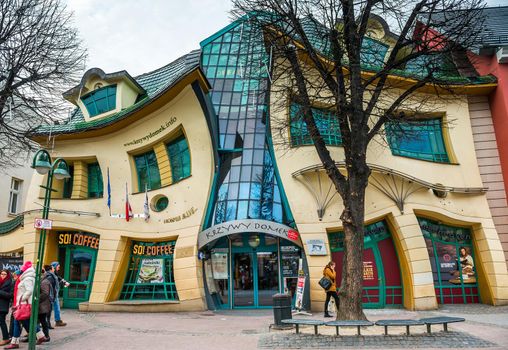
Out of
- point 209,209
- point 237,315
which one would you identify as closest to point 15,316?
point 237,315

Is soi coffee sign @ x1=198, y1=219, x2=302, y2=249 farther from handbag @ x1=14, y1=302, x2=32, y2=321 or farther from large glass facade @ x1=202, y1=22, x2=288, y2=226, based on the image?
handbag @ x1=14, y1=302, x2=32, y2=321

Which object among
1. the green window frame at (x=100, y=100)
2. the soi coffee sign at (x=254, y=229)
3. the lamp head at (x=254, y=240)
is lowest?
the lamp head at (x=254, y=240)

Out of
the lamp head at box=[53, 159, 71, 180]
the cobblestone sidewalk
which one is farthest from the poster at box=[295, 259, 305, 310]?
the lamp head at box=[53, 159, 71, 180]

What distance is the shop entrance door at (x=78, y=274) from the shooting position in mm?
16328

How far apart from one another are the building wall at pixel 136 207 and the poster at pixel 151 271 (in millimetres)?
791

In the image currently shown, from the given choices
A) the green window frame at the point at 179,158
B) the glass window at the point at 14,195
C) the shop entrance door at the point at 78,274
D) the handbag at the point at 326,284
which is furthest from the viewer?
the glass window at the point at 14,195

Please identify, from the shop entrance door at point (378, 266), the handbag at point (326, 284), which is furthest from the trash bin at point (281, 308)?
the shop entrance door at point (378, 266)

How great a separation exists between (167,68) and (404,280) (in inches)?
599

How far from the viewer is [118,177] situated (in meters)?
16.9

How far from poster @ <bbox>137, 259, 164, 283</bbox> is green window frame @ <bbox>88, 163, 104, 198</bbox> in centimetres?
403

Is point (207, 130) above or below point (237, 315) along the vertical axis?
above

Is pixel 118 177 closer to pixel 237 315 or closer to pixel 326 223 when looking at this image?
pixel 237 315

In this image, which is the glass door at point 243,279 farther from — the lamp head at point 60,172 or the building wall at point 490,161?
the building wall at point 490,161

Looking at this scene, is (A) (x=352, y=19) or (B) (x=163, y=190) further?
(B) (x=163, y=190)
